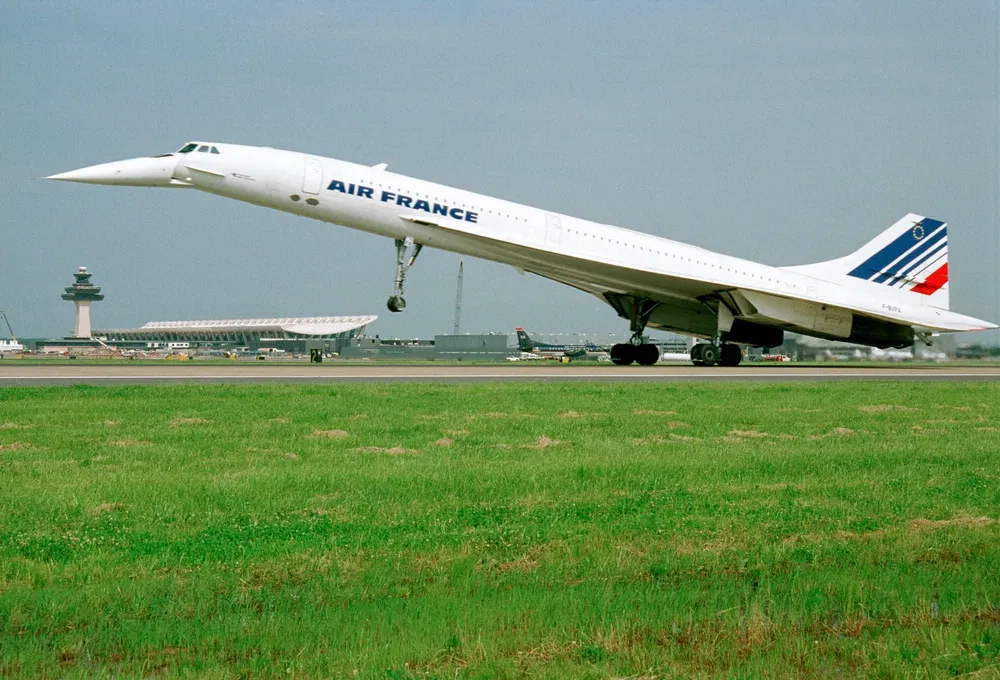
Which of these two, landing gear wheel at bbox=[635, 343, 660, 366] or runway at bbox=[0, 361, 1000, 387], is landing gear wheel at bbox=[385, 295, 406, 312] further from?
landing gear wheel at bbox=[635, 343, 660, 366]

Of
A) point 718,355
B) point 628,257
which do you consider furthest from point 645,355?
point 628,257

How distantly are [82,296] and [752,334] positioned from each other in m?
127

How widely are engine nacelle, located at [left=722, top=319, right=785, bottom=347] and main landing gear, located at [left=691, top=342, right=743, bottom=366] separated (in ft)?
0.99

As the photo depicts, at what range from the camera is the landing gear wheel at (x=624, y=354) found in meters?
30.2

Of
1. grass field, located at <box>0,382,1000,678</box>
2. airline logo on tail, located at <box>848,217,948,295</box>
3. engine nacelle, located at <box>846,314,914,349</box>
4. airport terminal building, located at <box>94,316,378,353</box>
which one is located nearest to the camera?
grass field, located at <box>0,382,1000,678</box>

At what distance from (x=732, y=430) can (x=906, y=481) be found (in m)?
3.62

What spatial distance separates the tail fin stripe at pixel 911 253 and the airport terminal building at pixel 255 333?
47804mm

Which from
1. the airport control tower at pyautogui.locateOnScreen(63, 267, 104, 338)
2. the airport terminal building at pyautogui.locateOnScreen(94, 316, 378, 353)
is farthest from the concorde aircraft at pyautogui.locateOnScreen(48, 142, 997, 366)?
the airport control tower at pyautogui.locateOnScreen(63, 267, 104, 338)

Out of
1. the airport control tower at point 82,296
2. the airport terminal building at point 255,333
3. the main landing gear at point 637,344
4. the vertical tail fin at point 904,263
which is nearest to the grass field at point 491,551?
the main landing gear at point 637,344

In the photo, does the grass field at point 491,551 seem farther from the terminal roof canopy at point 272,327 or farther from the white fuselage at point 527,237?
the terminal roof canopy at point 272,327

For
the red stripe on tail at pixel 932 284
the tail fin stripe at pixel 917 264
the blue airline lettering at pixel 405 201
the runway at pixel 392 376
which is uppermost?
the blue airline lettering at pixel 405 201

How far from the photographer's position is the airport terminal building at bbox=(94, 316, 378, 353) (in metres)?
84.3

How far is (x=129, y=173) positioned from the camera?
24.2 meters

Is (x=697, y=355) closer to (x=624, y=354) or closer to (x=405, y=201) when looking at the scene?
(x=624, y=354)
